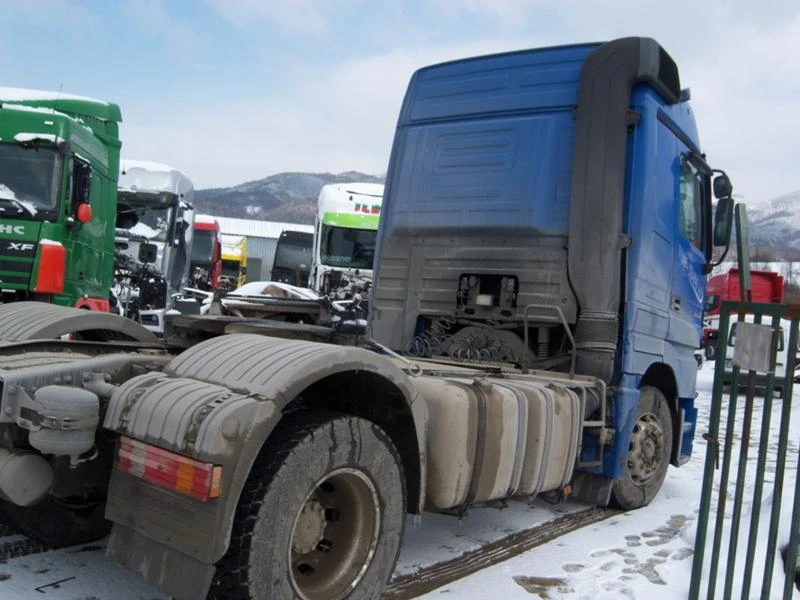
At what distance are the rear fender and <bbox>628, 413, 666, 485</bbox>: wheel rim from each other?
9.37 feet

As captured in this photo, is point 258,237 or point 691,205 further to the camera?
point 258,237

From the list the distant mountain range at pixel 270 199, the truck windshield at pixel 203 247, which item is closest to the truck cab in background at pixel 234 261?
the truck windshield at pixel 203 247

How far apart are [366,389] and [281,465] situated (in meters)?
0.64

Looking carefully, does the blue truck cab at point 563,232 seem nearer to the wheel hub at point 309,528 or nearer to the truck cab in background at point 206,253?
the wheel hub at point 309,528

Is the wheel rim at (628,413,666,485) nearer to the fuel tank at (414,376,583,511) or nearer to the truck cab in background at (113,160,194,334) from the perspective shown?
the fuel tank at (414,376,583,511)

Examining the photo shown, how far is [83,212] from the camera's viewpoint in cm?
800

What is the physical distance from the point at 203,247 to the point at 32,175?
15852 mm

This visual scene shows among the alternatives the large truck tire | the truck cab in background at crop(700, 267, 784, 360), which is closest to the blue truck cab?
the large truck tire

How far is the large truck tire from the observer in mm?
3580

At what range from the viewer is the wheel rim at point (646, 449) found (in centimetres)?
524

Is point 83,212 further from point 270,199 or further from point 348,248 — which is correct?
point 270,199

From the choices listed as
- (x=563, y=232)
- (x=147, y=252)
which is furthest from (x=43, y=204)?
(x=147, y=252)

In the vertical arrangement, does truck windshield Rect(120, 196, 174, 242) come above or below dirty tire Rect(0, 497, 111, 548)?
above

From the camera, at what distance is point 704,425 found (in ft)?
32.1
